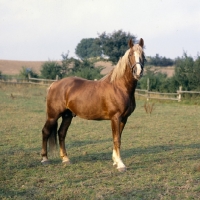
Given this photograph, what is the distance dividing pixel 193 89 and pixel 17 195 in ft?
67.1

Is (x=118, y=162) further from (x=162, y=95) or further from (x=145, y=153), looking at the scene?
(x=162, y=95)

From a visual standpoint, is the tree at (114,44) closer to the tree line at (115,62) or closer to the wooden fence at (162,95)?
the tree line at (115,62)

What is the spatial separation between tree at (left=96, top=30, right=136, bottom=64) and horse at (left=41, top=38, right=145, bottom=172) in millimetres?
33573

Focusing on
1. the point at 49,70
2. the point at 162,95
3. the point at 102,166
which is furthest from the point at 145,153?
the point at 49,70

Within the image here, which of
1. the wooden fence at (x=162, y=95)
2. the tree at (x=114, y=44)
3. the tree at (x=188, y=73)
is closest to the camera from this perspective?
the wooden fence at (x=162, y=95)

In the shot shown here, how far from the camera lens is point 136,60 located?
5.34 m

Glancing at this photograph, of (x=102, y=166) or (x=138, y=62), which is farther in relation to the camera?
(x=102, y=166)

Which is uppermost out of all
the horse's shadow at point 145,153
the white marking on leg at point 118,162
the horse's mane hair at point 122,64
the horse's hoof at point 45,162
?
the horse's mane hair at point 122,64

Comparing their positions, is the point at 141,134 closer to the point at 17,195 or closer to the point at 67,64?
the point at 17,195

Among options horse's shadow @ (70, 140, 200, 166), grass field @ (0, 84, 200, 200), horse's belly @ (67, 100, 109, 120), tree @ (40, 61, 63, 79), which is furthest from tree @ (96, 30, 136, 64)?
horse's belly @ (67, 100, 109, 120)

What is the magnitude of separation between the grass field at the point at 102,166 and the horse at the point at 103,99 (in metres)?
0.43

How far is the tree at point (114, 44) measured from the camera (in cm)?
3959

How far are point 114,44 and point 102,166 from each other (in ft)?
117

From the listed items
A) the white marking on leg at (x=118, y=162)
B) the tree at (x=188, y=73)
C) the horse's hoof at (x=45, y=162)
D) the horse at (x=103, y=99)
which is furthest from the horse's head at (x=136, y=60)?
the tree at (x=188, y=73)
